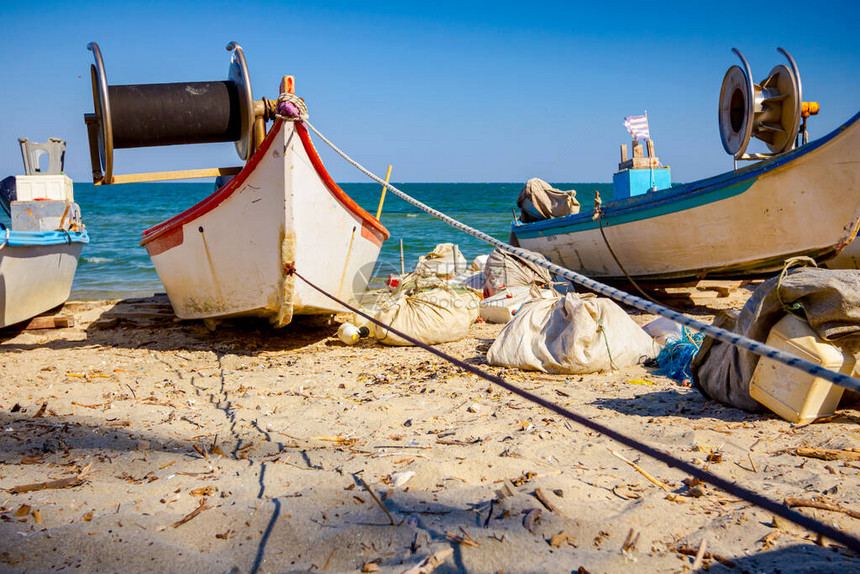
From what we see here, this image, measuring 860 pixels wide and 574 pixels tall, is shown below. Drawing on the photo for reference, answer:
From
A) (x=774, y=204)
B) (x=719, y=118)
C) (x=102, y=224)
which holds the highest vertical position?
(x=719, y=118)

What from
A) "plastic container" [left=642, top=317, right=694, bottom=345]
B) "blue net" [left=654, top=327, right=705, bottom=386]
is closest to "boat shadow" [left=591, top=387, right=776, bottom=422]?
"blue net" [left=654, top=327, right=705, bottom=386]

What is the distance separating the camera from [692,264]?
773 cm

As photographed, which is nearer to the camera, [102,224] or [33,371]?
[33,371]

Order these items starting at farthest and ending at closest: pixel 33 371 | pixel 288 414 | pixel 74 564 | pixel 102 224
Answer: pixel 102 224, pixel 33 371, pixel 288 414, pixel 74 564

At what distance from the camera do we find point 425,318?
19.5 ft

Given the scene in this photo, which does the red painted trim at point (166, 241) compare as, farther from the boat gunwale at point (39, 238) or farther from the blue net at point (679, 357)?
the blue net at point (679, 357)

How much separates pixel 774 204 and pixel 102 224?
29.1m

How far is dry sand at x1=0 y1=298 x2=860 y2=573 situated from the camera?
202 cm

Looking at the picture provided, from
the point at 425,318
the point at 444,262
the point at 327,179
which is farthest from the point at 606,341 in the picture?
the point at 444,262

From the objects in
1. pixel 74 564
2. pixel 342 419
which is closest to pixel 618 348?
pixel 342 419

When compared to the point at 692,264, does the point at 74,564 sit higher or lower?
lower

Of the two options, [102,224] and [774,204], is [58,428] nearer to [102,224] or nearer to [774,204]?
[774,204]

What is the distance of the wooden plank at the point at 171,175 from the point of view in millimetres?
5186

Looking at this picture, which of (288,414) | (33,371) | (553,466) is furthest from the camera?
(33,371)
